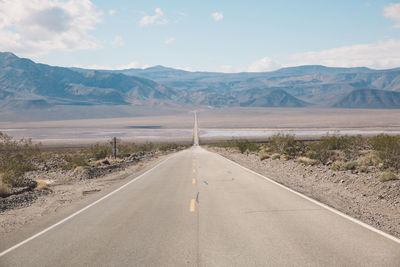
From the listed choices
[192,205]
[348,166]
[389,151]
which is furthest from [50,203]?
[389,151]

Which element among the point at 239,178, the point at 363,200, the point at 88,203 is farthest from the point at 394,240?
the point at 239,178

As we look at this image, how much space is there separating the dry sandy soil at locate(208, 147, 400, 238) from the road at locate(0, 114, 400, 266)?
2.59 ft

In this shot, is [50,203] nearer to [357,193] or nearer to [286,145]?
[357,193]

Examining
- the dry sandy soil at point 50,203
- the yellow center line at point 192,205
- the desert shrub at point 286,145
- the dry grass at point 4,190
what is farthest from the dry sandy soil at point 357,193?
the desert shrub at point 286,145

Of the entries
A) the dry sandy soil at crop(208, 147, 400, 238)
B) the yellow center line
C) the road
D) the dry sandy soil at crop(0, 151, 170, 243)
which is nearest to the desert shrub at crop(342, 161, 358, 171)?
the dry sandy soil at crop(208, 147, 400, 238)

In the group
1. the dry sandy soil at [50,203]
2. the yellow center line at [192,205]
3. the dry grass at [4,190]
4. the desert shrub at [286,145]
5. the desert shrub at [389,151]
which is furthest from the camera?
the desert shrub at [286,145]

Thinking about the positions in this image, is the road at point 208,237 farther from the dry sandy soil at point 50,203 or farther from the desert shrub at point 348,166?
the desert shrub at point 348,166

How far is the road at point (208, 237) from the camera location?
580 centimetres

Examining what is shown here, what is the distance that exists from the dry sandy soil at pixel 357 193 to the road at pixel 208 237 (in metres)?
0.79

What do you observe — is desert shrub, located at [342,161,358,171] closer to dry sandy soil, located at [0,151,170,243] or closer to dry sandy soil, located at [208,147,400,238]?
dry sandy soil, located at [208,147,400,238]

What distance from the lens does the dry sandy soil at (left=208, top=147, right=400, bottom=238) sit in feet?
28.8

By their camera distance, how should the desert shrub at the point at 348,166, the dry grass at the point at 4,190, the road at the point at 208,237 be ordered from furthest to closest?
the desert shrub at the point at 348,166
the dry grass at the point at 4,190
the road at the point at 208,237

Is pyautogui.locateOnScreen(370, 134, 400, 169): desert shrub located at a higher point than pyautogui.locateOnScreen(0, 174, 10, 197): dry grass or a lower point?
higher

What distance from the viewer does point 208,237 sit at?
6980mm
